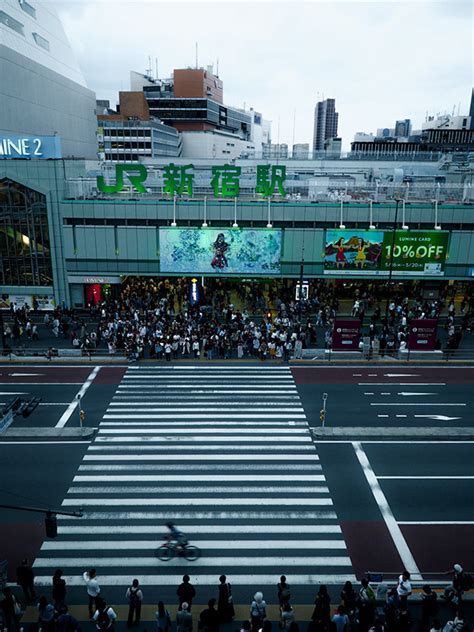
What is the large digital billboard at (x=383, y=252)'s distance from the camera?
41.1m

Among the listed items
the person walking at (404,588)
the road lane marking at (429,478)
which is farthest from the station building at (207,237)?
the person walking at (404,588)

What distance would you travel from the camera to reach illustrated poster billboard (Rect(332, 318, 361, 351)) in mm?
31109

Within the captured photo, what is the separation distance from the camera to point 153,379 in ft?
91.9

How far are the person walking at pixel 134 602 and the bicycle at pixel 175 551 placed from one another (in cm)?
223

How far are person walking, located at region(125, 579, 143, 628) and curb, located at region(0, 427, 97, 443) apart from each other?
9.87 meters

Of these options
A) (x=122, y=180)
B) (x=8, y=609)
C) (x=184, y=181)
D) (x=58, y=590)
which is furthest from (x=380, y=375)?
(x=122, y=180)

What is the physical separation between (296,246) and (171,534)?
31.0m

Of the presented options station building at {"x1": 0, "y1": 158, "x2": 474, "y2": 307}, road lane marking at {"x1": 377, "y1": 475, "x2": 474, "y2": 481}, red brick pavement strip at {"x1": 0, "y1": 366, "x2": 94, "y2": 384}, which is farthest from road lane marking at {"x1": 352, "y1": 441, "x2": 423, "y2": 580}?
station building at {"x1": 0, "y1": 158, "x2": 474, "y2": 307}

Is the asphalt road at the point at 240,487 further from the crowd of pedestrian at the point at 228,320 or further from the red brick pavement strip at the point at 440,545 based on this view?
the crowd of pedestrian at the point at 228,320

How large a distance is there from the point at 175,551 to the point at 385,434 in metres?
11.2

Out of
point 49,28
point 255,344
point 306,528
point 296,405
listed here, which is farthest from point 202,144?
point 306,528

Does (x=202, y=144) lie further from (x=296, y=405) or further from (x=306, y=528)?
(x=306, y=528)

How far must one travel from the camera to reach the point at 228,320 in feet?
117

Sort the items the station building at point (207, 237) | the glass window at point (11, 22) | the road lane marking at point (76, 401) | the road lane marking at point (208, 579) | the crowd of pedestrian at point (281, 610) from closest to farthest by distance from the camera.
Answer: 1. the crowd of pedestrian at point (281, 610)
2. the road lane marking at point (208, 579)
3. the road lane marking at point (76, 401)
4. the station building at point (207, 237)
5. the glass window at point (11, 22)
